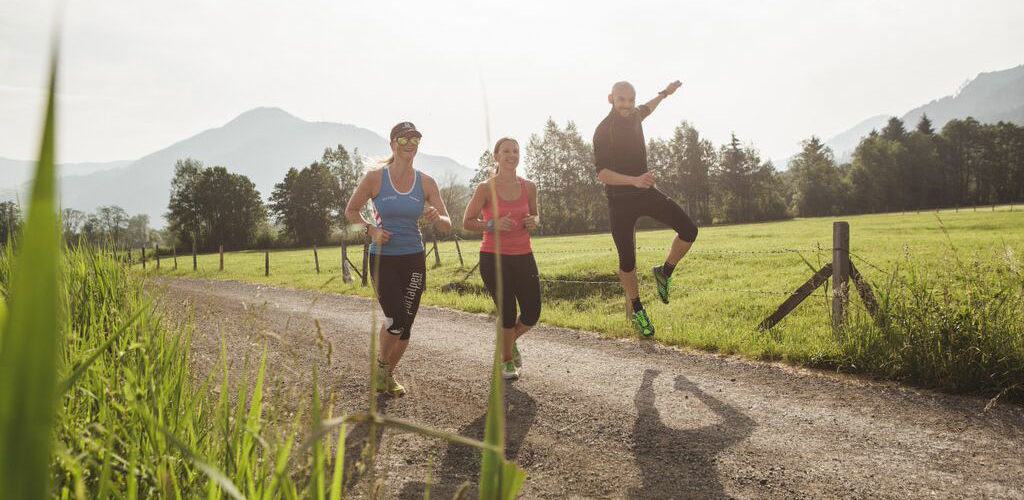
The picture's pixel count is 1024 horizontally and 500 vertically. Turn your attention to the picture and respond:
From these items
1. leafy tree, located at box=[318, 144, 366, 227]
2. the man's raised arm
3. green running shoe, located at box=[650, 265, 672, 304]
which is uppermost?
leafy tree, located at box=[318, 144, 366, 227]

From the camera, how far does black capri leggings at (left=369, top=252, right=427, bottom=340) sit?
212 inches

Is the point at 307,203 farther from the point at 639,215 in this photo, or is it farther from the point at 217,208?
the point at 639,215

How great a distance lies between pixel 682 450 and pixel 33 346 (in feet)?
13.7

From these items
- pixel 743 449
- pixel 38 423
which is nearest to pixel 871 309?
pixel 743 449

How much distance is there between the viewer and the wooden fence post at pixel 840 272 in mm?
6574

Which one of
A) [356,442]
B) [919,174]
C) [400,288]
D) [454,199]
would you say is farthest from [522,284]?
[919,174]

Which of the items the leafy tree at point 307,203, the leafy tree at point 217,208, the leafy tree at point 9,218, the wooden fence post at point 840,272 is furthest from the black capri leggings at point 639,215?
the leafy tree at point 217,208

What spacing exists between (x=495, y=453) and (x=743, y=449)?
3870 millimetres

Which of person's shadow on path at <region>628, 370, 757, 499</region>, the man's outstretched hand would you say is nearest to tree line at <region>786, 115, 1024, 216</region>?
the man's outstretched hand

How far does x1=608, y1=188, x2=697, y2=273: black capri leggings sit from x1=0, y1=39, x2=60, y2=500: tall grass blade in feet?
21.1

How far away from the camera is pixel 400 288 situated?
5.50 metres

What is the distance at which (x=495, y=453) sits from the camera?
68cm

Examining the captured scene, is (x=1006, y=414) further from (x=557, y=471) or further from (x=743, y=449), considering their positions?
(x=557, y=471)

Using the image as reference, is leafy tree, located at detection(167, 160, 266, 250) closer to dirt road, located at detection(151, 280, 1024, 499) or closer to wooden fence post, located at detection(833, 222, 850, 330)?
dirt road, located at detection(151, 280, 1024, 499)
